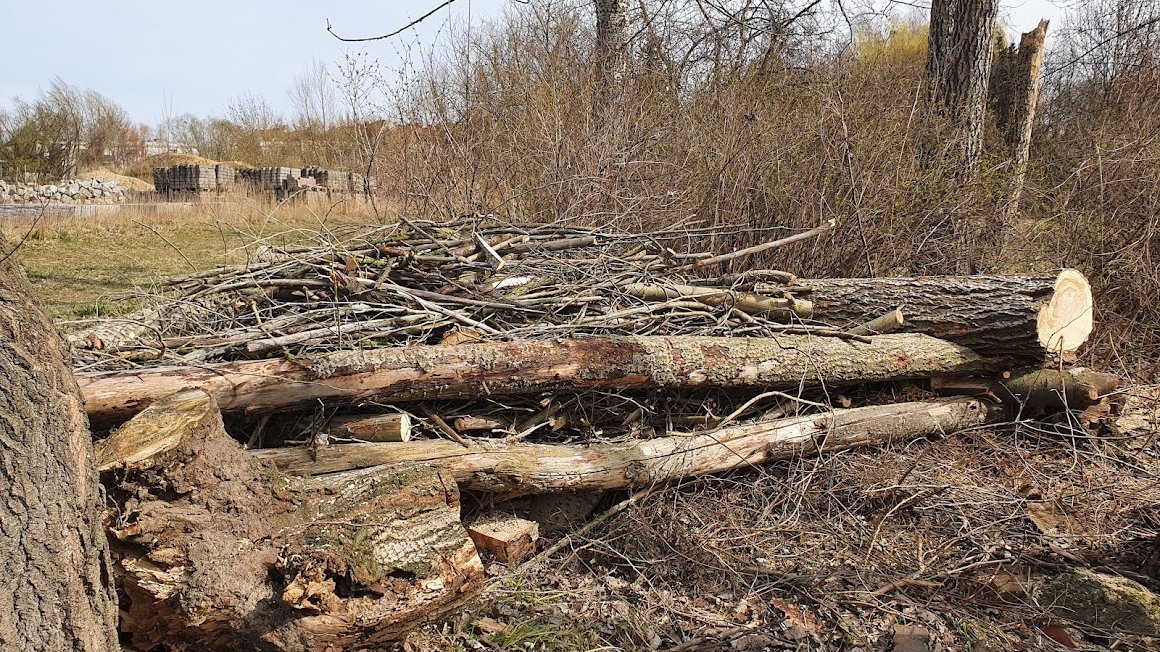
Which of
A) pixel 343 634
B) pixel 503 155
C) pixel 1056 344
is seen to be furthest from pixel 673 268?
pixel 343 634

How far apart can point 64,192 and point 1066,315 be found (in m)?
23.6

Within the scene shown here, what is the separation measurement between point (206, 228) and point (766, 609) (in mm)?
12293

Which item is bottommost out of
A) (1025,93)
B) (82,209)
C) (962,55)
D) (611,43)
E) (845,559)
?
(845,559)

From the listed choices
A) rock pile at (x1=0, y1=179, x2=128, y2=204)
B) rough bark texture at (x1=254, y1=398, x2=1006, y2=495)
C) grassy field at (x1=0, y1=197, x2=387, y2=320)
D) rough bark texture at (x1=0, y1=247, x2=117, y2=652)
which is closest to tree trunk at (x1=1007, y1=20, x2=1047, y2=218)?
rough bark texture at (x1=254, y1=398, x2=1006, y2=495)

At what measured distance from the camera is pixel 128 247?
407 inches

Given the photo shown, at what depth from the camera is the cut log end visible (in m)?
4.46

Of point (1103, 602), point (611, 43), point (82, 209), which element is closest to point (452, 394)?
point (1103, 602)

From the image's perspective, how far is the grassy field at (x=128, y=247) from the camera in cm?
573

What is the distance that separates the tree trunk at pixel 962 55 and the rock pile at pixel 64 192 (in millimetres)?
18332

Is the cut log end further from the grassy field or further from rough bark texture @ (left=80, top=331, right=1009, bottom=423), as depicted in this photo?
the grassy field

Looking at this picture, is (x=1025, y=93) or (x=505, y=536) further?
(x=1025, y=93)

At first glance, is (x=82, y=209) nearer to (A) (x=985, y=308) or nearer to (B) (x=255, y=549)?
(B) (x=255, y=549)

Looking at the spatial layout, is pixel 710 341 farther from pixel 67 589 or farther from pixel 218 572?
pixel 67 589

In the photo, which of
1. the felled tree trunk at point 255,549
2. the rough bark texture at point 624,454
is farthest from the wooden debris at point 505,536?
the felled tree trunk at point 255,549
